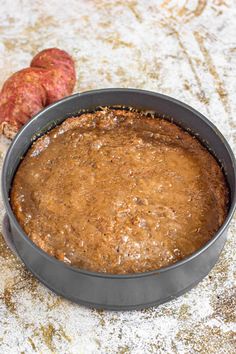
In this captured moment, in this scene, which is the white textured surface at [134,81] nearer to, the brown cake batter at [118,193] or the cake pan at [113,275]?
the cake pan at [113,275]

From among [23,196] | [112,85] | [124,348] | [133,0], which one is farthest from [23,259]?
[133,0]

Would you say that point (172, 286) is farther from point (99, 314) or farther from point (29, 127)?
point (29, 127)

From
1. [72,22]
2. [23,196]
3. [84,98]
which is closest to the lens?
[23,196]

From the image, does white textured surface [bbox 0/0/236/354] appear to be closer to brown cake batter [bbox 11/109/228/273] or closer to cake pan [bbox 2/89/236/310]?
cake pan [bbox 2/89/236/310]

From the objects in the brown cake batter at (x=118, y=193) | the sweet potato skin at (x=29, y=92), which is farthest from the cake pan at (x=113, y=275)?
the sweet potato skin at (x=29, y=92)

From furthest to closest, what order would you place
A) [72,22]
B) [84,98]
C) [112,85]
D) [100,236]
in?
[72,22]
[112,85]
[84,98]
[100,236]

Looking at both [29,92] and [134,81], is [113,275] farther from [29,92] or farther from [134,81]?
[134,81]

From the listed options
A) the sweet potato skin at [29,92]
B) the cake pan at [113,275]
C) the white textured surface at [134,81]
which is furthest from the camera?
the sweet potato skin at [29,92]
